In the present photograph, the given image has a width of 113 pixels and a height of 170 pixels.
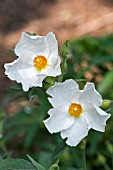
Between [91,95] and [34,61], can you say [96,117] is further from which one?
[34,61]

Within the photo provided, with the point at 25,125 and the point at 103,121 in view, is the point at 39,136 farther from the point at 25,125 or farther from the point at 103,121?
the point at 103,121

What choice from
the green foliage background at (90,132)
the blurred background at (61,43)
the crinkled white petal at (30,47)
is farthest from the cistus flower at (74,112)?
the blurred background at (61,43)

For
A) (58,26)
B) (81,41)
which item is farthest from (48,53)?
(58,26)

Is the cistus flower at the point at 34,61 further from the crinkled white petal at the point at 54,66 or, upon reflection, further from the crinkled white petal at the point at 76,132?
the crinkled white petal at the point at 76,132

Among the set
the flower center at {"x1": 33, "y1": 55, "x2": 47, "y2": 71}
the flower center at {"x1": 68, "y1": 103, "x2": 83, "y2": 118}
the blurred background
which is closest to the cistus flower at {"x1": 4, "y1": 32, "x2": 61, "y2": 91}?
the flower center at {"x1": 33, "y1": 55, "x2": 47, "y2": 71}

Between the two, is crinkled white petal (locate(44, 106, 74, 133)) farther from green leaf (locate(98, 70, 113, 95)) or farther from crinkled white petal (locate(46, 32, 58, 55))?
green leaf (locate(98, 70, 113, 95))
